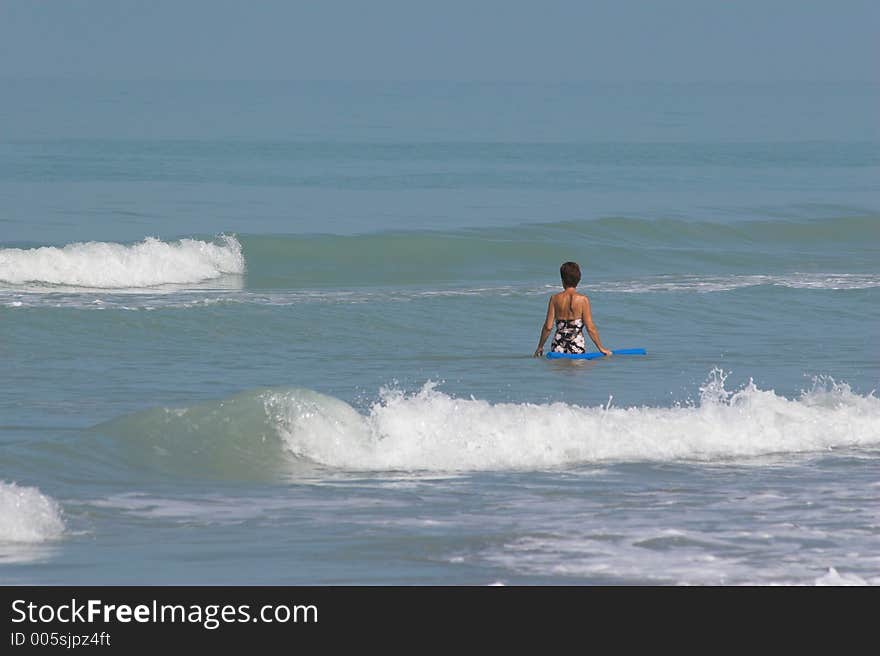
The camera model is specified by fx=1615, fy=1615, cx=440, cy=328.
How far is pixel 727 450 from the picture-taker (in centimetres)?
1112

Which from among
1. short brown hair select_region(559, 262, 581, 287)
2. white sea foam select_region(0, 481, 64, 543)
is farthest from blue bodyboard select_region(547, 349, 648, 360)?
white sea foam select_region(0, 481, 64, 543)

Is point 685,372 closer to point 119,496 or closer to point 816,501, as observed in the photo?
point 816,501

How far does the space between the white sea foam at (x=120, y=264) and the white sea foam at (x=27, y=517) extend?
564 inches

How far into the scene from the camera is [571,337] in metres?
15.3

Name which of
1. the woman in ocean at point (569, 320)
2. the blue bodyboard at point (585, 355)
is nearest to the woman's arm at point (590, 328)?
the woman in ocean at point (569, 320)

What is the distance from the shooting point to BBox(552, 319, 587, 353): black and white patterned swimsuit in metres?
15.3

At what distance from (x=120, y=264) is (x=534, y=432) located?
14.3 meters

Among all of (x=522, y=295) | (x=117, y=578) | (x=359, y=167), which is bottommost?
(x=117, y=578)

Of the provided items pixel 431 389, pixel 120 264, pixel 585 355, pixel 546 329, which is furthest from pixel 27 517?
pixel 120 264

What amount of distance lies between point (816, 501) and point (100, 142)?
53.1 metres

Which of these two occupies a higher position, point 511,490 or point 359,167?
point 359,167

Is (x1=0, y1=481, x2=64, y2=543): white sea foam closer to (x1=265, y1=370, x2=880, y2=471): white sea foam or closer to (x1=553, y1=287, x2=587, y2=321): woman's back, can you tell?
(x1=265, y1=370, x2=880, y2=471): white sea foam

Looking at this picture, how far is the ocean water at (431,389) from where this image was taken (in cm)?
829

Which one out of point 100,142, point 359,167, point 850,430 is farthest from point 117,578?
point 100,142
